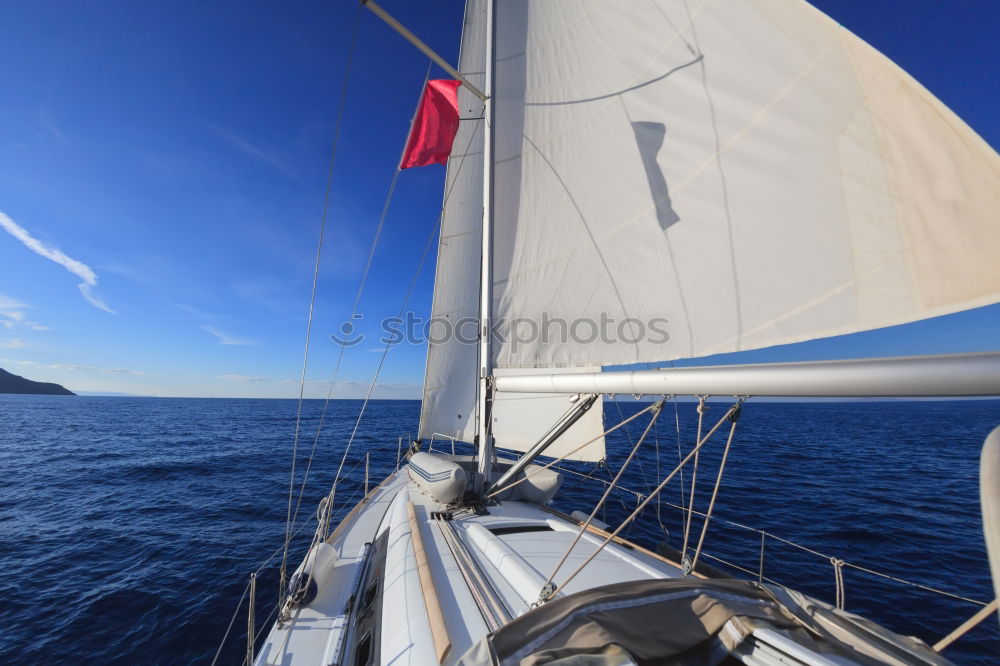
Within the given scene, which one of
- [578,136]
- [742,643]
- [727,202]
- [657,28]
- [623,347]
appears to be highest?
[657,28]

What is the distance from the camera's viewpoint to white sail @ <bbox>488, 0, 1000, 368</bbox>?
2.27 m

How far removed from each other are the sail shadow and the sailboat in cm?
2

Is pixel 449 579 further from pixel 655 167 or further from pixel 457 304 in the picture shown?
pixel 457 304

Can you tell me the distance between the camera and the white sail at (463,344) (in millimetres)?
9523

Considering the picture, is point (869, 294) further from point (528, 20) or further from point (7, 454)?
point (7, 454)

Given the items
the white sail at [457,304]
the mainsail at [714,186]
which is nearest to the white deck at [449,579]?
the mainsail at [714,186]

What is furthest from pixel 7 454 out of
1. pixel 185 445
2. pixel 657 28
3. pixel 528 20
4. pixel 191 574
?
pixel 657 28

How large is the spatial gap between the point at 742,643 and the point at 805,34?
4.37 meters

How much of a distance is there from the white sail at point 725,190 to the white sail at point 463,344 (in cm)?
402

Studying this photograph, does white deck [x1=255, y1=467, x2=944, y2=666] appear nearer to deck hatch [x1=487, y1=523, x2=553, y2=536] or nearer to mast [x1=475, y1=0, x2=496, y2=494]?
deck hatch [x1=487, y1=523, x2=553, y2=536]

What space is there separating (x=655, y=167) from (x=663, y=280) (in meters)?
1.24

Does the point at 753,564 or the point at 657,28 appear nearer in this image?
the point at 657,28

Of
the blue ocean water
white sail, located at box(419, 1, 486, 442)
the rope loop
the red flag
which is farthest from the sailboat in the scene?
white sail, located at box(419, 1, 486, 442)

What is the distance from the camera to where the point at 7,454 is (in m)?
24.3
